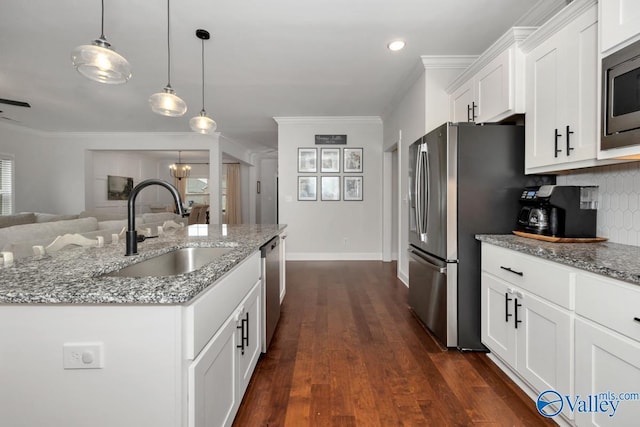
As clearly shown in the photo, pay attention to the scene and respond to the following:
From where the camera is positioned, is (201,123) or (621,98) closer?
(621,98)

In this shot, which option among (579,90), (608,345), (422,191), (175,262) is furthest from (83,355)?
(579,90)

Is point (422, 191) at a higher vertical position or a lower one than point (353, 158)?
lower

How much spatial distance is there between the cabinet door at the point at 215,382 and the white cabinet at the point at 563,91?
202 centimetres

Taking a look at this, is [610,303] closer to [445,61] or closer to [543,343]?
[543,343]

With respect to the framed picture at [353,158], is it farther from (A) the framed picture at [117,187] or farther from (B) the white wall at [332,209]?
(A) the framed picture at [117,187]

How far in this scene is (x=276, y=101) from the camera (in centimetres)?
464

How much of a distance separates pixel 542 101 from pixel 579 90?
0.28 meters

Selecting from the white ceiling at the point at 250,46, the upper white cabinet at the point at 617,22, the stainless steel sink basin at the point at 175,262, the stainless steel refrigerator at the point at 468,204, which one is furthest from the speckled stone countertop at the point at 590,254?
the white ceiling at the point at 250,46

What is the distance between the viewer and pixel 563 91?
5.72 feet

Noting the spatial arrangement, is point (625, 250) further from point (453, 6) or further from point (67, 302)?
point (67, 302)

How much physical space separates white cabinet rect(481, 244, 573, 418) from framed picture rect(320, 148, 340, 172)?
3.82 meters

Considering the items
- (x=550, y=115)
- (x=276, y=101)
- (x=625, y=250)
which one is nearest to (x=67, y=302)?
(x=625, y=250)

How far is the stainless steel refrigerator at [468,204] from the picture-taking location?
2.14m

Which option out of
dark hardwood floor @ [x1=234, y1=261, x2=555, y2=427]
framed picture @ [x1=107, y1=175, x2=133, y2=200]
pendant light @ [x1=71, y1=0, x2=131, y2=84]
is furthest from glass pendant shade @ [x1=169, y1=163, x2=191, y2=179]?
pendant light @ [x1=71, y1=0, x2=131, y2=84]
